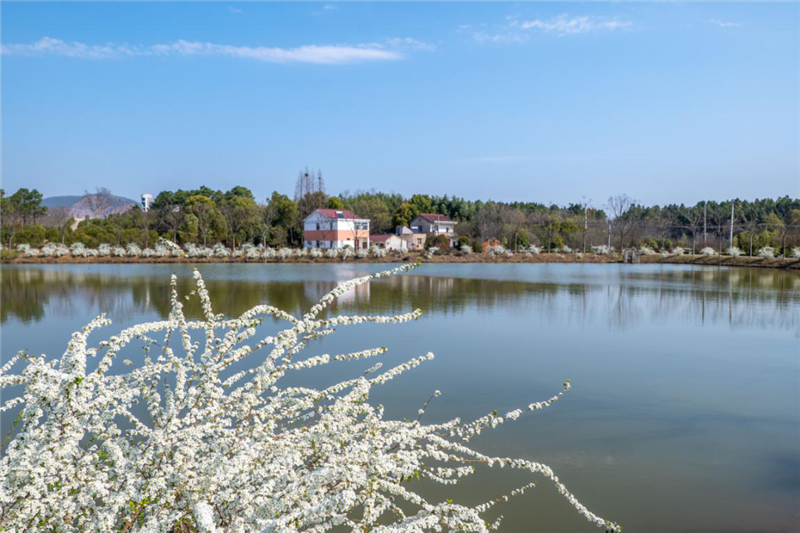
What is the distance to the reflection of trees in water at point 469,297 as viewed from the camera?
13.8m

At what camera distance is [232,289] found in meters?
19.2

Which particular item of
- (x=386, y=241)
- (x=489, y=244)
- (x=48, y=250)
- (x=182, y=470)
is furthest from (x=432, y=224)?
(x=182, y=470)

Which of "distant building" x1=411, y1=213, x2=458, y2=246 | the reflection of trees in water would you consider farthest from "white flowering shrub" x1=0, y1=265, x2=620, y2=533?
"distant building" x1=411, y1=213, x2=458, y2=246

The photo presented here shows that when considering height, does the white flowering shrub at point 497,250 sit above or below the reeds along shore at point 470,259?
above

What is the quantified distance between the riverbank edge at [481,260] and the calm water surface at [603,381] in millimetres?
17232

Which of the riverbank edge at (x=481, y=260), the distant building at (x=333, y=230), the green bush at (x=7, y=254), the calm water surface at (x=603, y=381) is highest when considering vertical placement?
the distant building at (x=333, y=230)

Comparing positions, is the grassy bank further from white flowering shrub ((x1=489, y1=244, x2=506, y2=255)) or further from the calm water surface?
the calm water surface

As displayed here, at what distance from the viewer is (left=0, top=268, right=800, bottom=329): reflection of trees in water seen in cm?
1378

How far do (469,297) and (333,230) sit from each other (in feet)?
96.0

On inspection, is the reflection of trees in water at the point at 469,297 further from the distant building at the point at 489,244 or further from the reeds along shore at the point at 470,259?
the distant building at the point at 489,244

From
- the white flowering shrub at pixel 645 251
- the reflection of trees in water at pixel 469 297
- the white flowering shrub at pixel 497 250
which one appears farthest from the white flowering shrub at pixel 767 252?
the white flowering shrub at pixel 497 250

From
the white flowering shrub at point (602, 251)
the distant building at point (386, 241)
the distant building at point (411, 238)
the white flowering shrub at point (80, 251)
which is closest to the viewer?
the white flowering shrub at point (80, 251)

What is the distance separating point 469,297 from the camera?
57.7 ft

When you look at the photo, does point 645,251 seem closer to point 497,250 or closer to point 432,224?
→ point 497,250
